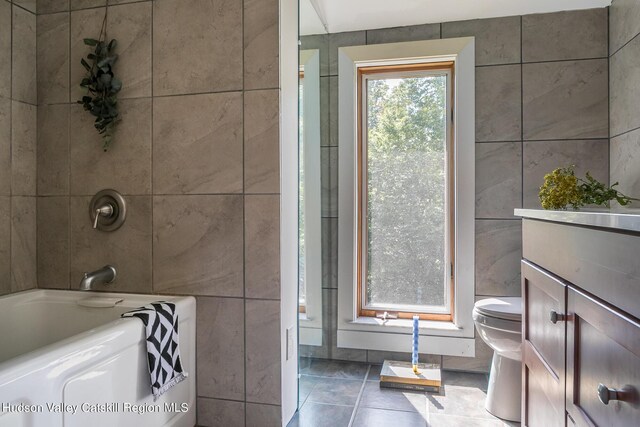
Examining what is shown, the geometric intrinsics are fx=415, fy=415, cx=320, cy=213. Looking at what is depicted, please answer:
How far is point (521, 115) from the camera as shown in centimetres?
235

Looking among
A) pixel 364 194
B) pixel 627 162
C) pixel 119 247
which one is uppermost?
pixel 627 162

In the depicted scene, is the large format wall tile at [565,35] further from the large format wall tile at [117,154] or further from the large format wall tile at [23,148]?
the large format wall tile at [23,148]

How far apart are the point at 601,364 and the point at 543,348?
443 millimetres

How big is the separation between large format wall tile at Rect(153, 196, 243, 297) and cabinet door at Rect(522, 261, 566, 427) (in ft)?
3.81

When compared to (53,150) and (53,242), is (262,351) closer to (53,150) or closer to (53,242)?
(53,242)

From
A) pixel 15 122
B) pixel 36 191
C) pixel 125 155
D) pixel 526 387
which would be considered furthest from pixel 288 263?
pixel 15 122

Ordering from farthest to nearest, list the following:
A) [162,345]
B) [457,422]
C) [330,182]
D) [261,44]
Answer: [330,182] < [457,422] < [261,44] < [162,345]

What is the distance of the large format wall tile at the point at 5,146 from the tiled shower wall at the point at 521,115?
1502mm

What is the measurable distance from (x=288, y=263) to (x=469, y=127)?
1.35 metres

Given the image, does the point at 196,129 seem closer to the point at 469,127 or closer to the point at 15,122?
the point at 15,122

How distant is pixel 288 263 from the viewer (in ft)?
6.16

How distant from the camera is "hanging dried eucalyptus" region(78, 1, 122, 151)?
193 centimetres

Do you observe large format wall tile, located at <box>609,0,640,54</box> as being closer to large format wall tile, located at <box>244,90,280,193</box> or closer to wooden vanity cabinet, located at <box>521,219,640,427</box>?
wooden vanity cabinet, located at <box>521,219,640,427</box>

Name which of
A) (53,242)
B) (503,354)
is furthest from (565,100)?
(53,242)
